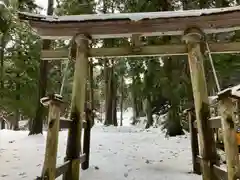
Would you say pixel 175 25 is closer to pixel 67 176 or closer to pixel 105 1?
pixel 67 176

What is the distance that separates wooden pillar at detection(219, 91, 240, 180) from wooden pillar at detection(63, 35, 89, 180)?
9.15ft

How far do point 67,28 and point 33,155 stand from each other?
437cm

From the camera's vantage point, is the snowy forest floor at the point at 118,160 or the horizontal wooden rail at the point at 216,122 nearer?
the horizontal wooden rail at the point at 216,122

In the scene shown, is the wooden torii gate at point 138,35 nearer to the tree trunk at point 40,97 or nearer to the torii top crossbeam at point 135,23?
the torii top crossbeam at point 135,23

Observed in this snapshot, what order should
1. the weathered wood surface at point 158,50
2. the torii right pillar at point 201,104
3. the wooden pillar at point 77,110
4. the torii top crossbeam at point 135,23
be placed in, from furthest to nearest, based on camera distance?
the weathered wood surface at point 158,50 → the torii top crossbeam at point 135,23 → the wooden pillar at point 77,110 → the torii right pillar at point 201,104

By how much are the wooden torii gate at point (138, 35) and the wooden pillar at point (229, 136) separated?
154 cm

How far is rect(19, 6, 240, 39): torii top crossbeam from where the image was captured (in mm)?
5582

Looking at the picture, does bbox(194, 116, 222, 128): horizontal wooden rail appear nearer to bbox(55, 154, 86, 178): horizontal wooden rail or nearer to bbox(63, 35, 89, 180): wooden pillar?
bbox(63, 35, 89, 180): wooden pillar

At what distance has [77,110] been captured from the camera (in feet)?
18.3

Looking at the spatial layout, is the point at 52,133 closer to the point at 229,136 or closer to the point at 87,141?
the point at 229,136

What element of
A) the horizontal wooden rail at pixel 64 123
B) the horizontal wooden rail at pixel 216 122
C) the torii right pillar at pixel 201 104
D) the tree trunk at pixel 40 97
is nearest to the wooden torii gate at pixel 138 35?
the torii right pillar at pixel 201 104

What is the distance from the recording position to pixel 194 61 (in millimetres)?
5605

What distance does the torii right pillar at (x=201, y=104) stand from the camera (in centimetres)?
500

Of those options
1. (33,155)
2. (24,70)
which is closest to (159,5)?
(33,155)
